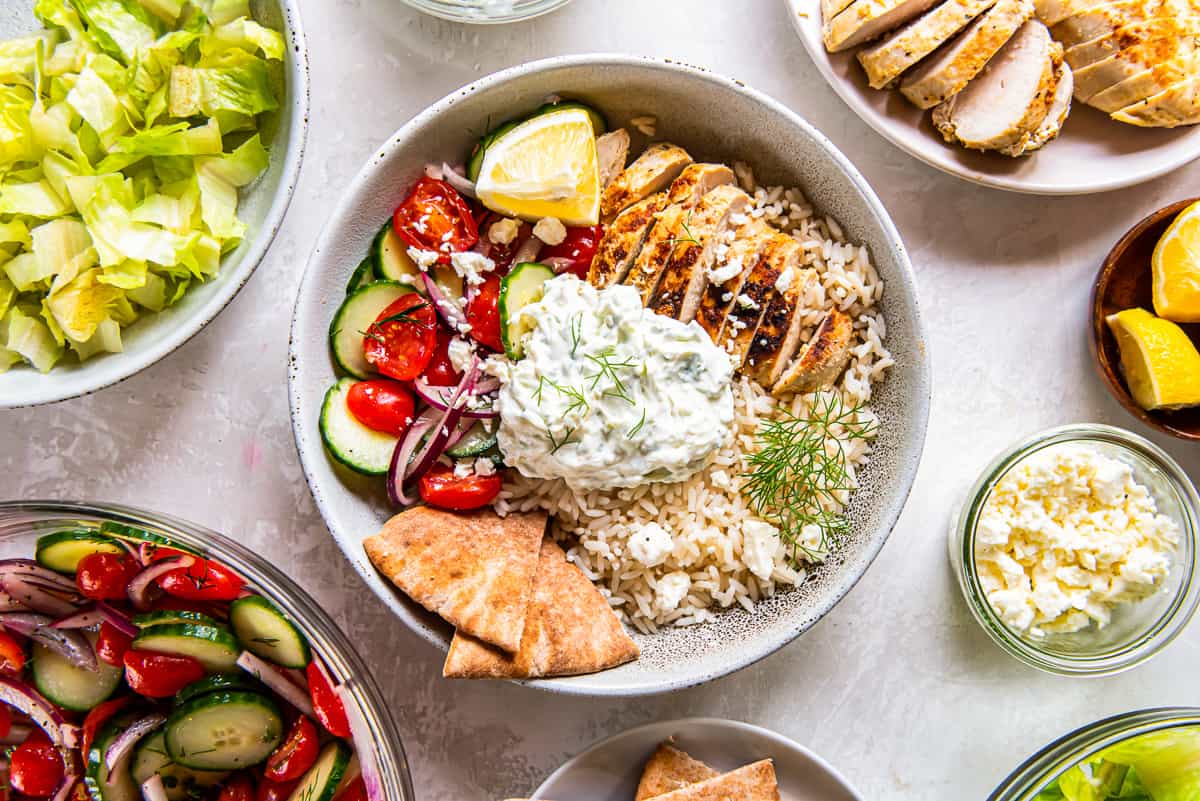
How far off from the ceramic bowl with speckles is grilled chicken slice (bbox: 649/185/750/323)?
25cm

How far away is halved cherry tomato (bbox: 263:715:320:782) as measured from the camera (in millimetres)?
2615

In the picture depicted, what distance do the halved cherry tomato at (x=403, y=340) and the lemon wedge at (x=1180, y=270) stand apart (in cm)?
212

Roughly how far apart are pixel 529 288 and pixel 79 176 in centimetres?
125

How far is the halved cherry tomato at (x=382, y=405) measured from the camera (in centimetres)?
278

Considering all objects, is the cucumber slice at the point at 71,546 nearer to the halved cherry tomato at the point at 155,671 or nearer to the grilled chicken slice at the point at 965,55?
the halved cherry tomato at the point at 155,671

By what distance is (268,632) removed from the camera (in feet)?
8.67

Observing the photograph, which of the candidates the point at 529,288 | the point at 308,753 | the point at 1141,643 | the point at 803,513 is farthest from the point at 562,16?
the point at 1141,643

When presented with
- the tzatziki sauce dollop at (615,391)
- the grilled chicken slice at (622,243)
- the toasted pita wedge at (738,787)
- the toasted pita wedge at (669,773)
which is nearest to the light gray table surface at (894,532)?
the toasted pita wedge at (669,773)

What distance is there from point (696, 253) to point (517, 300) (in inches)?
19.7

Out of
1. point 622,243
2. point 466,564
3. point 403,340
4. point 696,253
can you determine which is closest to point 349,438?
point 403,340

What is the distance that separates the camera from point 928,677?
312 cm

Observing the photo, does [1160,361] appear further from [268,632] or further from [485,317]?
[268,632]

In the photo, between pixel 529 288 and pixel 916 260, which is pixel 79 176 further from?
pixel 916 260

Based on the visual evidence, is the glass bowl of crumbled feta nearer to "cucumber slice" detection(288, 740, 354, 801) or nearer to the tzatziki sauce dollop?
the tzatziki sauce dollop
